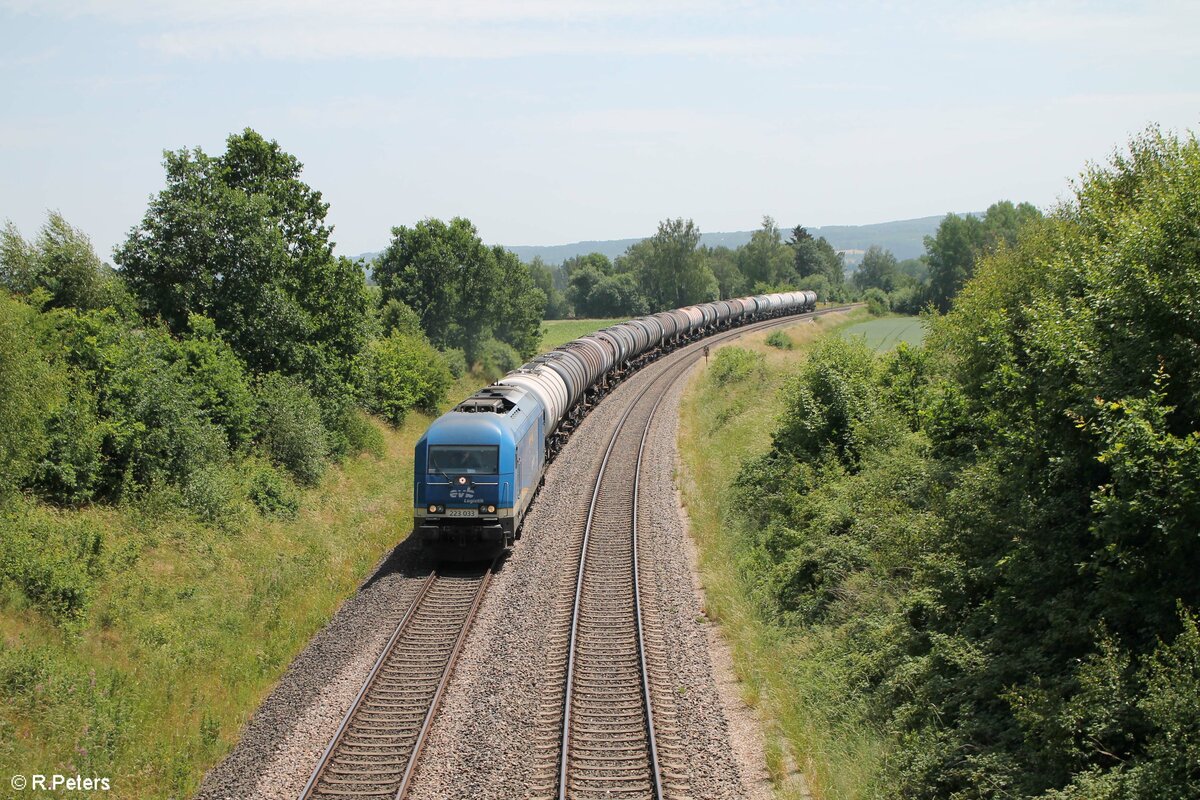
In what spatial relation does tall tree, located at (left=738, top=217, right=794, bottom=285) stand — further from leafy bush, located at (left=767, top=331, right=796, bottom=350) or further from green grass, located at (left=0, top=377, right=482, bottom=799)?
green grass, located at (left=0, top=377, right=482, bottom=799)

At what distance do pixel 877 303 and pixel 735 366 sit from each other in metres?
68.3

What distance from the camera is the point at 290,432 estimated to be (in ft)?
86.9

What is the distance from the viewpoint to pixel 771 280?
13625cm

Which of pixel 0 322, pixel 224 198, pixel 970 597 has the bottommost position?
pixel 970 597

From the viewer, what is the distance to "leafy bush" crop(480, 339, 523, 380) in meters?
58.5

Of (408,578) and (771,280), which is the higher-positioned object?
(771,280)

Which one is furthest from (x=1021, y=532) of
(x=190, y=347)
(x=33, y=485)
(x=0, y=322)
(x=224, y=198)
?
(x=224, y=198)

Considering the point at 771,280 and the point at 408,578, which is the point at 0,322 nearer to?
the point at 408,578

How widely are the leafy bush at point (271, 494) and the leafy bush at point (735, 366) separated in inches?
1041

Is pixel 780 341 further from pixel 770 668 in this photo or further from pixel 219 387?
pixel 770 668

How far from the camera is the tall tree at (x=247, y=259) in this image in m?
27.2

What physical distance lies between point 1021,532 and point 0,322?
1711cm

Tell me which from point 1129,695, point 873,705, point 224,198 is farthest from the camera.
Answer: point 224,198

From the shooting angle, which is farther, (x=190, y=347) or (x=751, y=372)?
(x=751, y=372)
